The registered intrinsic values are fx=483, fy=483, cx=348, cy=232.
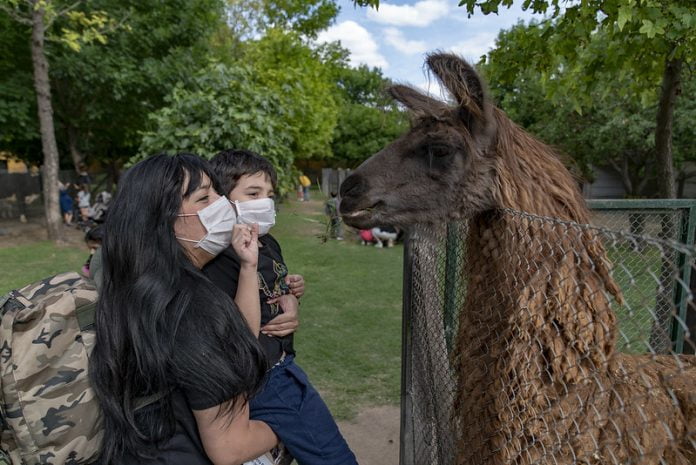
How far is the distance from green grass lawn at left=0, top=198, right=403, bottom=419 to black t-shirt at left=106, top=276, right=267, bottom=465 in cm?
157

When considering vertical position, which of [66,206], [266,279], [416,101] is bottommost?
[66,206]

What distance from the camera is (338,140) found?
41.2 m

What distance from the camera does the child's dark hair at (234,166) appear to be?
254 centimetres

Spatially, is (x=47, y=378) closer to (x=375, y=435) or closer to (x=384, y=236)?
(x=375, y=435)

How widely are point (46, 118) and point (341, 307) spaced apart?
9.22 meters

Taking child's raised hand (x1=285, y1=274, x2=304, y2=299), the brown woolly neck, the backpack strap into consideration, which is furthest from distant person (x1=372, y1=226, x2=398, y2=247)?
the backpack strap

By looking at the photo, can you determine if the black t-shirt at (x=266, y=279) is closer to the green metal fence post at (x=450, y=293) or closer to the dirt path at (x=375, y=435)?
the green metal fence post at (x=450, y=293)

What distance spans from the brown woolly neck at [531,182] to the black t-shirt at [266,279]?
1163 mm

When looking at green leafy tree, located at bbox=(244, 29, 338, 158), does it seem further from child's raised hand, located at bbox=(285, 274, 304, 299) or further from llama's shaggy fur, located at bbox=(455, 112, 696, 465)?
llama's shaggy fur, located at bbox=(455, 112, 696, 465)

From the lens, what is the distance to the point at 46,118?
1178 cm

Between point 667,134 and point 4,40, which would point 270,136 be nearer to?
point 667,134

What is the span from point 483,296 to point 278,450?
46.4 inches

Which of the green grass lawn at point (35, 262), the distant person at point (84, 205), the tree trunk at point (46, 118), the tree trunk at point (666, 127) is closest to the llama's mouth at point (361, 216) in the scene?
the tree trunk at point (666, 127)

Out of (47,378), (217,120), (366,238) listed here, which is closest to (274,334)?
(47,378)
